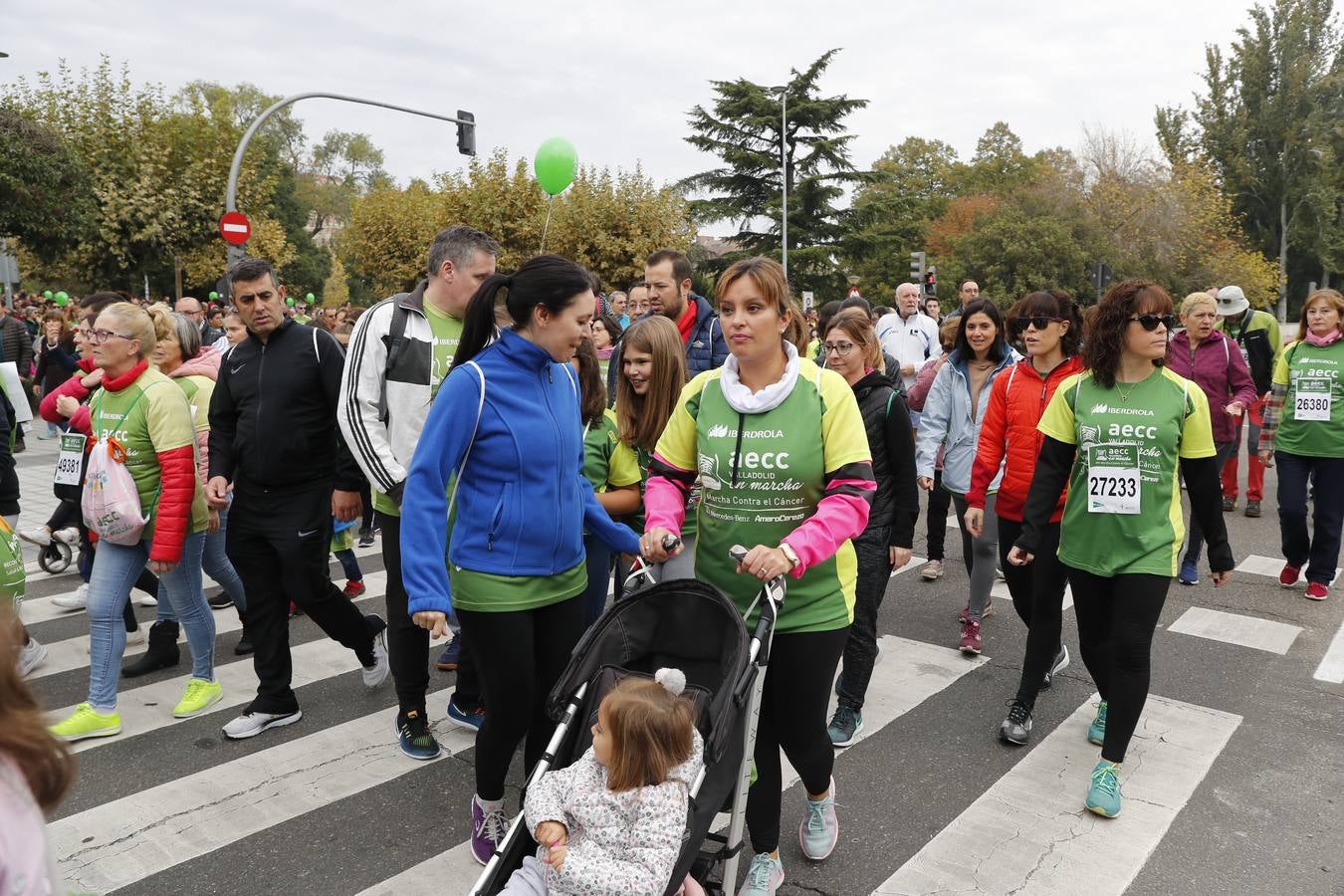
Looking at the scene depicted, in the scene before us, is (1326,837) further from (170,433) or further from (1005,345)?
(170,433)

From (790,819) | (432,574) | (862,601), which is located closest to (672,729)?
(432,574)

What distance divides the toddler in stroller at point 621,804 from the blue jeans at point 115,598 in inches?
121

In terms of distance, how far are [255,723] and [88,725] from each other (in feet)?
2.53

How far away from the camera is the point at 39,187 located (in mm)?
19109

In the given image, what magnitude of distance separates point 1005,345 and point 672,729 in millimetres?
4161

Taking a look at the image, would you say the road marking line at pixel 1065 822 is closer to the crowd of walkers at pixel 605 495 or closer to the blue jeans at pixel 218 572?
the crowd of walkers at pixel 605 495

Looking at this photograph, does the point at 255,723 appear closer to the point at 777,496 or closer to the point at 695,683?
the point at 695,683

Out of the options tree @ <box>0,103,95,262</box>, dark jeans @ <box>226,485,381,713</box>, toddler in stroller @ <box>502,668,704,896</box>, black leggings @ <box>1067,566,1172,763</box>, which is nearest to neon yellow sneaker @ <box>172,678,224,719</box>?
dark jeans @ <box>226,485,381,713</box>

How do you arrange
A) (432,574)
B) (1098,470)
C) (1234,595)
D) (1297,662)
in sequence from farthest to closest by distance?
(1234,595) → (1297,662) → (1098,470) → (432,574)

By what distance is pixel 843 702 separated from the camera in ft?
14.9

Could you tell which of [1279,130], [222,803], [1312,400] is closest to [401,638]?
[222,803]

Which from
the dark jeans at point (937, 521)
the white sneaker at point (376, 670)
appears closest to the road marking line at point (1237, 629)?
the dark jeans at point (937, 521)

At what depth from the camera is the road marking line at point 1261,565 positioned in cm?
756

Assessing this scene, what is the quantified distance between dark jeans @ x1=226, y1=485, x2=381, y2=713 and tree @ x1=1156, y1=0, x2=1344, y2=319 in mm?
54484
